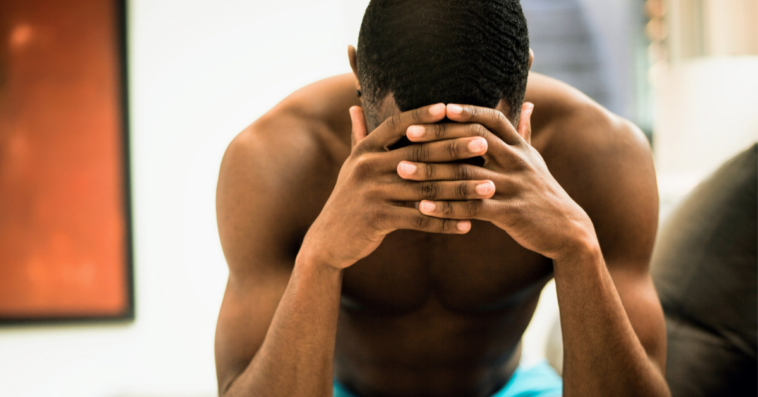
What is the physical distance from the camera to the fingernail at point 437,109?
0.56 metres

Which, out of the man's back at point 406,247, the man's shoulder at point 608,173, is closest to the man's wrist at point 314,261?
the man's back at point 406,247

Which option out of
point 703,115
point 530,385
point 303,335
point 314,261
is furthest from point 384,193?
point 703,115

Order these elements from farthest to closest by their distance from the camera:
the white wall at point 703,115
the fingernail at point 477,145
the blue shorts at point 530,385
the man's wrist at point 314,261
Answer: the white wall at point 703,115 → the blue shorts at point 530,385 → the man's wrist at point 314,261 → the fingernail at point 477,145

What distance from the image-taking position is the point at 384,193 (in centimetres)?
60

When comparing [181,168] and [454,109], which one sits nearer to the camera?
[454,109]

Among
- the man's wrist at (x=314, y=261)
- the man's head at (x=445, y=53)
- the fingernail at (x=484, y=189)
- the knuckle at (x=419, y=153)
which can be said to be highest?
the man's head at (x=445, y=53)

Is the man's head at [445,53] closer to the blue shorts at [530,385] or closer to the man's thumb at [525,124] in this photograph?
the man's thumb at [525,124]

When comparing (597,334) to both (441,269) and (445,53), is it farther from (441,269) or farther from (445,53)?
(445,53)

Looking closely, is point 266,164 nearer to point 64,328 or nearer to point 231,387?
point 231,387

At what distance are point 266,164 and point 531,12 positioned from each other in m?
1.73

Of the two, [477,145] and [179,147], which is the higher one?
[179,147]

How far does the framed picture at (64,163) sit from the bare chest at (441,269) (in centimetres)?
130

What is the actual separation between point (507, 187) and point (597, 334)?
0.28 metres

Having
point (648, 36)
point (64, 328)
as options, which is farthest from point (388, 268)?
point (648, 36)
